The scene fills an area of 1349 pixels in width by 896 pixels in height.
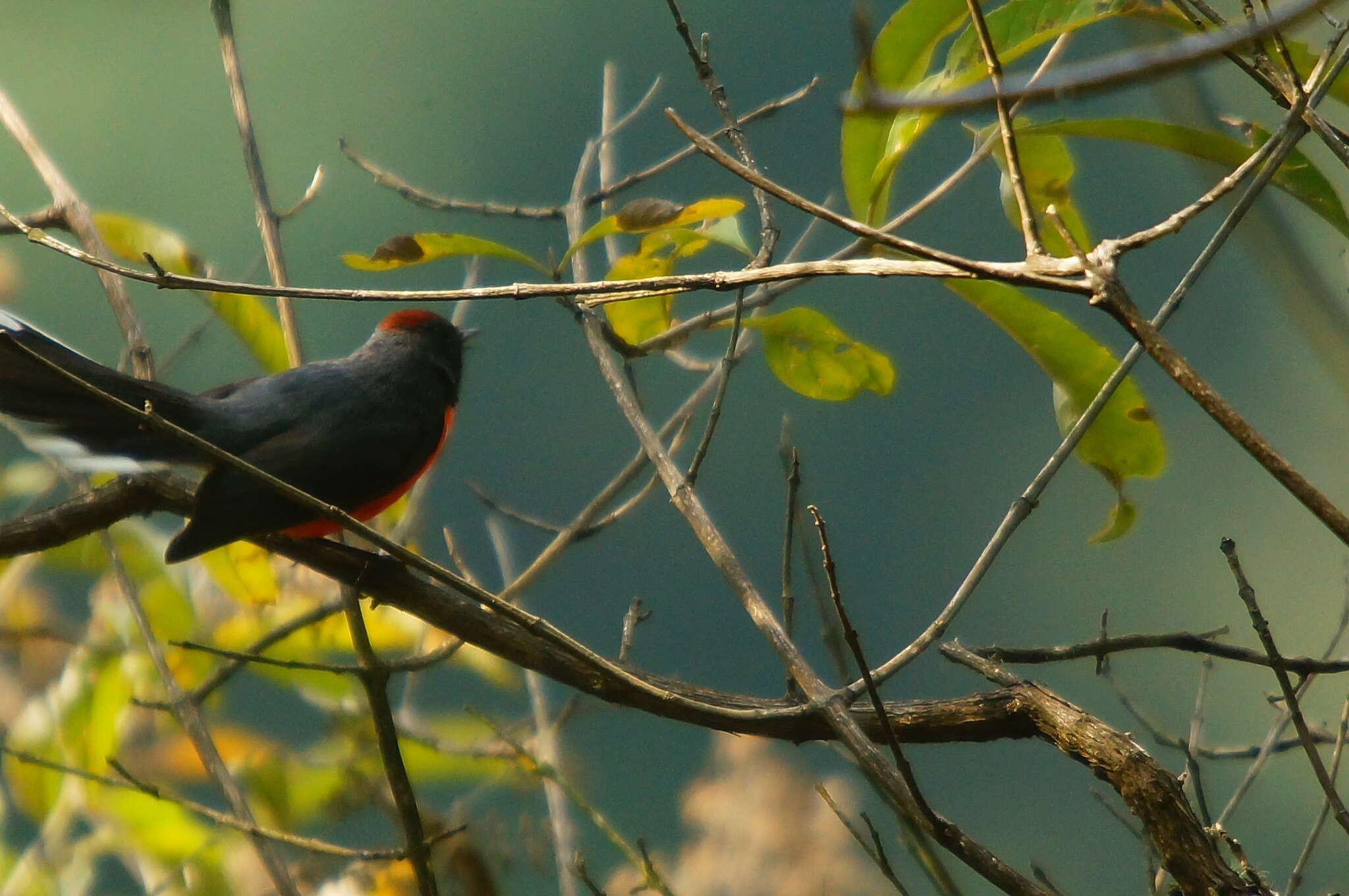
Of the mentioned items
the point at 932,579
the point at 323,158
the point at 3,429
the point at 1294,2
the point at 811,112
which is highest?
the point at 811,112

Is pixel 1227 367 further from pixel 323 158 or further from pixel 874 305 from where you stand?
pixel 323 158

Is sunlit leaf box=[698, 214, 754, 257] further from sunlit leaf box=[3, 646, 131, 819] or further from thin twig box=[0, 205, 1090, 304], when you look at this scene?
sunlit leaf box=[3, 646, 131, 819]

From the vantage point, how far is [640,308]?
1.59 m

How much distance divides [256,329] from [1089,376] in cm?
122

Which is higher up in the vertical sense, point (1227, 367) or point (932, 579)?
point (1227, 367)

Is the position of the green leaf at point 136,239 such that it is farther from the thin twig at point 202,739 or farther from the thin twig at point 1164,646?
the thin twig at point 1164,646

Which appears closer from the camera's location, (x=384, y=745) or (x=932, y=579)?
(x=384, y=745)

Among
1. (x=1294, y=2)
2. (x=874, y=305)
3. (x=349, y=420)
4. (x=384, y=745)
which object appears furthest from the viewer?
(x=874, y=305)

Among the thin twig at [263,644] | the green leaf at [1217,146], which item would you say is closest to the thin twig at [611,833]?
the thin twig at [263,644]

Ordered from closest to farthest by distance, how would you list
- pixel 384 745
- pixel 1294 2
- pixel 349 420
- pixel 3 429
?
pixel 1294 2 < pixel 384 745 < pixel 349 420 < pixel 3 429

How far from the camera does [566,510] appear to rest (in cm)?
332

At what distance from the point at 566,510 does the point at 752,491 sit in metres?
0.52

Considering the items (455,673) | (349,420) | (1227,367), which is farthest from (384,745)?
(1227,367)

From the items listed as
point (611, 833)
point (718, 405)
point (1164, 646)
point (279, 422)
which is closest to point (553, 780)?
point (611, 833)
